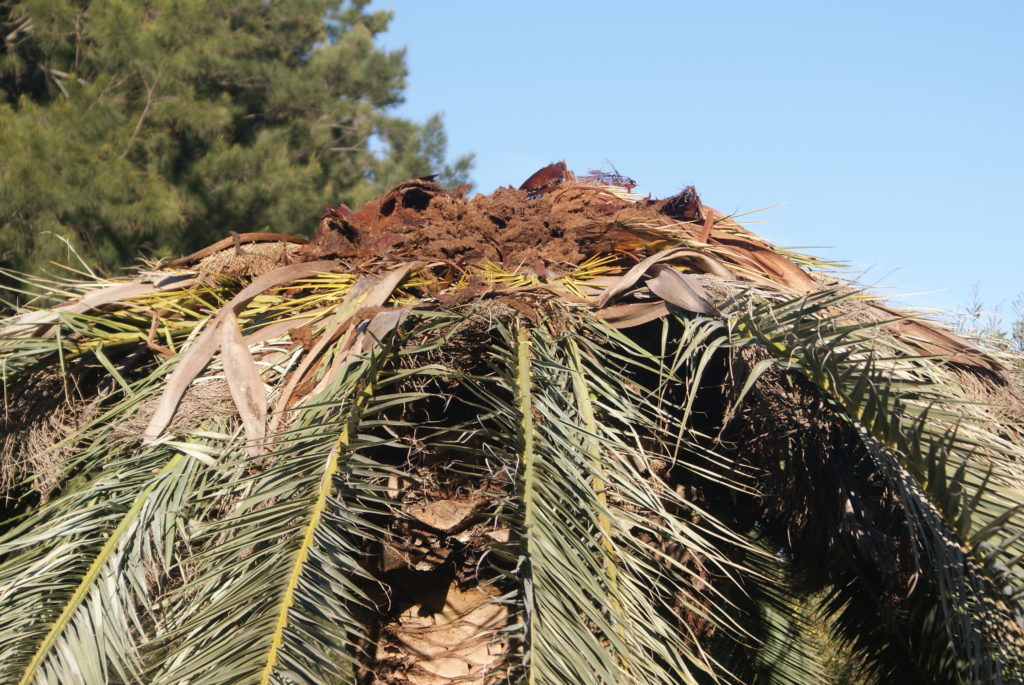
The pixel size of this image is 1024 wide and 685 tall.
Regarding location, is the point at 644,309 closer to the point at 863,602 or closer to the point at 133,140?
the point at 863,602

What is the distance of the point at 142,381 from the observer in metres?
2.98

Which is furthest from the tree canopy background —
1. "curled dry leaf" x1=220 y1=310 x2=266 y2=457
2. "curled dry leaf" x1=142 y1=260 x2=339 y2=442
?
"curled dry leaf" x1=220 y1=310 x2=266 y2=457

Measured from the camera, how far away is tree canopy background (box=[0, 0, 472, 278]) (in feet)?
24.2

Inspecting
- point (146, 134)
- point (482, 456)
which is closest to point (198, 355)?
point (482, 456)

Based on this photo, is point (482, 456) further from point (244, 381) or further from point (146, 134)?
point (146, 134)

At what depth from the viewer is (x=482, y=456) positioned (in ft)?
8.64

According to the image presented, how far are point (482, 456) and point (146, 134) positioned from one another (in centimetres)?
666

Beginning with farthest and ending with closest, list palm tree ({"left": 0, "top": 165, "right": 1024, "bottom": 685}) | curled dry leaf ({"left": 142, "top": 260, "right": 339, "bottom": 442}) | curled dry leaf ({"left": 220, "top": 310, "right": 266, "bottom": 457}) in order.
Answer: curled dry leaf ({"left": 142, "top": 260, "right": 339, "bottom": 442}) < curled dry leaf ({"left": 220, "top": 310, "right": 266, "bottom": 457}) < palm tree ({"left": 0, "top": 165, "right": 1024, "bottom": 685})

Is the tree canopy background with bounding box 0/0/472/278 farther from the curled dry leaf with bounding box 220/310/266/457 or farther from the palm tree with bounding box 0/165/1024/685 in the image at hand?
the curled dry leaf with bounding box 220/310/266/457

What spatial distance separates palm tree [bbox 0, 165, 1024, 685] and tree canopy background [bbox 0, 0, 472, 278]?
3914 millimetres

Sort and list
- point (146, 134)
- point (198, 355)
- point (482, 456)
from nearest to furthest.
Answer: point (482, 456) < point (198, 355) < point (146, 134)

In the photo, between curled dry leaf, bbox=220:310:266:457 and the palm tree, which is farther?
curled dry leaf, bbox=220:310:266:457

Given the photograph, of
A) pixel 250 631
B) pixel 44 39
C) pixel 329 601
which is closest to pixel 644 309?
pixel 329 601

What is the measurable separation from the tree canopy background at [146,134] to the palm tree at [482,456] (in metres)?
3.91
